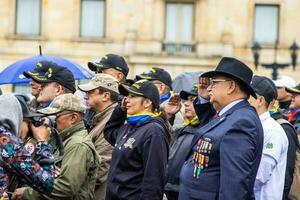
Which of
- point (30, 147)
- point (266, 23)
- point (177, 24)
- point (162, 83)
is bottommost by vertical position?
point (30, 147)

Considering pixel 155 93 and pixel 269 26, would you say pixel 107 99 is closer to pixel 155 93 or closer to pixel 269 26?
pixel 155 93

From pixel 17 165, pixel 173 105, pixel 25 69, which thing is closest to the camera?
pixel 17 165

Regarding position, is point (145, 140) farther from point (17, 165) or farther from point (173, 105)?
point (173, 105)

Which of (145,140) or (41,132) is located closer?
(41,132)

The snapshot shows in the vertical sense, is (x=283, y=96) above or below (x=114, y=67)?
below

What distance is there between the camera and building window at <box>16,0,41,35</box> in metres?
37.9

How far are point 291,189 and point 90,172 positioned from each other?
7.86ft

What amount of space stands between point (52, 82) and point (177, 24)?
28.0m

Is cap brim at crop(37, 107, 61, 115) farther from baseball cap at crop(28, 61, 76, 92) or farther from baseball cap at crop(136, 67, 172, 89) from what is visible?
baseball cap at crop(136, 67, 172, 89)

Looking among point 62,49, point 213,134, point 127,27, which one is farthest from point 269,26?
point 213,134

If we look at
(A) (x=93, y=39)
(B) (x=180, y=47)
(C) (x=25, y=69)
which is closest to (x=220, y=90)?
(C) (x=25, y=69)

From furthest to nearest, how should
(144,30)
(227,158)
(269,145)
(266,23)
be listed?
1. (266,23)
2. (144,30)
3. (269,145)
4. (227,158)

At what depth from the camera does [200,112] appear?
896 centimetres

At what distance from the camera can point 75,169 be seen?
27.3ft
